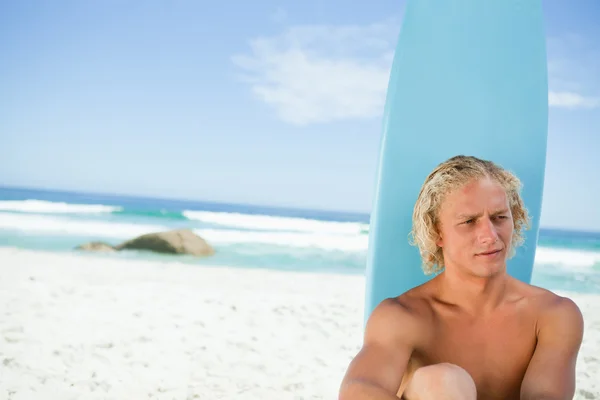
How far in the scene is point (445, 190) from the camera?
130 cm

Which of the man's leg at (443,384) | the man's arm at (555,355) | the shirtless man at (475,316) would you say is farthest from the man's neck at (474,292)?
the man's leg at (443,384)

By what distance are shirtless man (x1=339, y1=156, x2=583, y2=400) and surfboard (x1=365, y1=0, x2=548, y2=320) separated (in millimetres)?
424

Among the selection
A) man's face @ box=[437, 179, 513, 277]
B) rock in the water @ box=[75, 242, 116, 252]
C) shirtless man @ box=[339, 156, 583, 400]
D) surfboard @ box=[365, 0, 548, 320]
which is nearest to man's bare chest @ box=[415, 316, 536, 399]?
shirtless man @ box=[339, 156, 583, 400]

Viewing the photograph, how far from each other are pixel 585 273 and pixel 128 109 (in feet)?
44.6

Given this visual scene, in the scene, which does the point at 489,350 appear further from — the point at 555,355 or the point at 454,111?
the point at 454,111

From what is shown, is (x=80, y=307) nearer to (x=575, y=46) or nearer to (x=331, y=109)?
(x=575, y=46)

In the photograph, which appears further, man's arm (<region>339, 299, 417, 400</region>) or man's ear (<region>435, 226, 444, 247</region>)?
man's ear (<region>435, 226, 444, 247</region>)

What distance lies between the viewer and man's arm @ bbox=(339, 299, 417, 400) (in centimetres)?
110

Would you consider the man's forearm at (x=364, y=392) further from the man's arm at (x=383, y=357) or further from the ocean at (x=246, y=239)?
the ocean at (x=246, y=239)

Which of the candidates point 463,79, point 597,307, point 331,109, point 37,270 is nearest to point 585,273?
point 597,307

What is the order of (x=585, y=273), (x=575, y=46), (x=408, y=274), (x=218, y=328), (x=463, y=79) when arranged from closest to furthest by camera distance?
(x=408, y=274) < (x=463, y=79) < (x=218, y=328) < (x=585, y=273) < (x=575, y=46)

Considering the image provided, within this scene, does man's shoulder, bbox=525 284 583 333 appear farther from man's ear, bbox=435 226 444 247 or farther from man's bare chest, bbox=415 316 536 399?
man's ear, bbox=435 226 444 247

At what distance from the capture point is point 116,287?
455 centimetres

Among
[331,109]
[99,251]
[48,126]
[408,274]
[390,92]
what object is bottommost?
[99,251]
